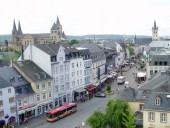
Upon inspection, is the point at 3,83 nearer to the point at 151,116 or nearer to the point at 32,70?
the point at 32,70

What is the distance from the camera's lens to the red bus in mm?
56781

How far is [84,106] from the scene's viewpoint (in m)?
68.2

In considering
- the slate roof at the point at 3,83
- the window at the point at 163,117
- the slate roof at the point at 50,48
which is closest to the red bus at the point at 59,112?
the slate roof at the point at 3,83

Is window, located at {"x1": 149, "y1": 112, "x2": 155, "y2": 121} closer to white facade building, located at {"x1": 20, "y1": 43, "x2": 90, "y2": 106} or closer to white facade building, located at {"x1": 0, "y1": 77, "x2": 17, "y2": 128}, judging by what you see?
white facade building, located at {"x1": 0, "y1": 77, "x2": 17, "y2": 128}

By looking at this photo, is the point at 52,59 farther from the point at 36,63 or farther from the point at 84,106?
the point at 84,106

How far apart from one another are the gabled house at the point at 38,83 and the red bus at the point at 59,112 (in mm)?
5789

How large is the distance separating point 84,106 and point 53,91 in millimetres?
7504

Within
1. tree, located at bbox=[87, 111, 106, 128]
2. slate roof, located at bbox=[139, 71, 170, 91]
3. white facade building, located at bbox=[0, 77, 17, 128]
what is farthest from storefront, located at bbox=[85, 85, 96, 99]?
tree, located at bbox=[87, 111, 106, 128]

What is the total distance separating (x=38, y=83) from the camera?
207 ft

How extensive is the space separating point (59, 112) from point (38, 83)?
830 centimetres

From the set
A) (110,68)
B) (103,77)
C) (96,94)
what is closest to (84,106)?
(96,94)

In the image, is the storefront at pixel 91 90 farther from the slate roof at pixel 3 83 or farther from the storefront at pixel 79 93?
the slate roof at pixel 3 83

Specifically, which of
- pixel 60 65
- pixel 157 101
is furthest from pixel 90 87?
pixel 157 101

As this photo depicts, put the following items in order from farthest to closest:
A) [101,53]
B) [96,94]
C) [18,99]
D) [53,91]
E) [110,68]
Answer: [110,68] < [101,53] < [96,94] < [53,91] < [18,99]
